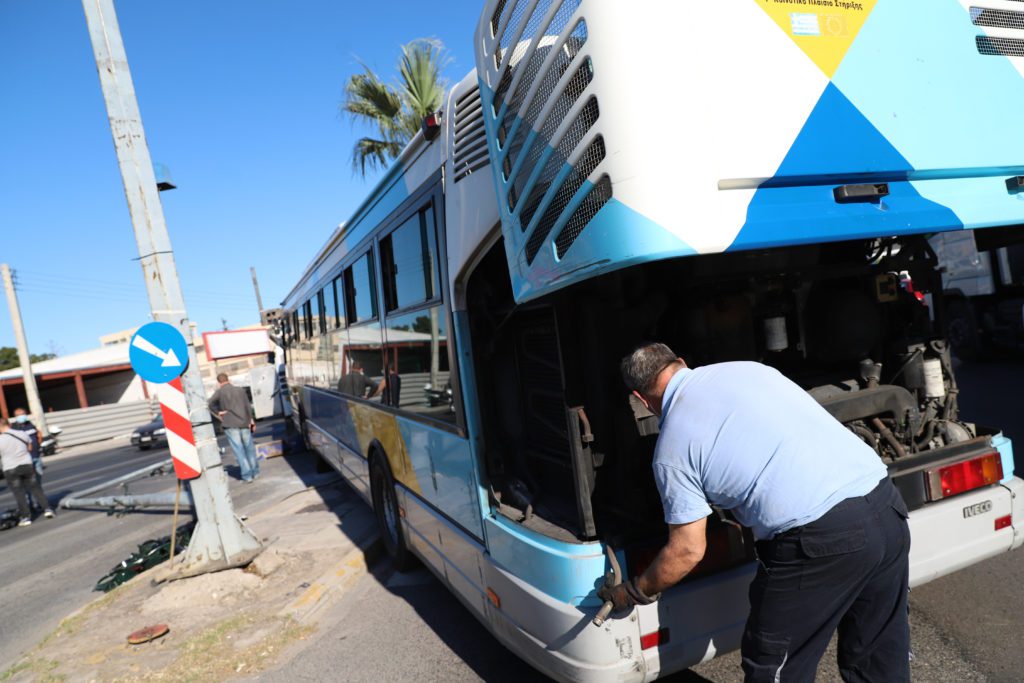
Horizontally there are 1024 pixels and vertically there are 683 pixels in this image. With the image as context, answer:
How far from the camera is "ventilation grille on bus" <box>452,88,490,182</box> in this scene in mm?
3119

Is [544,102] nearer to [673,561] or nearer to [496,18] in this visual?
[496,18]

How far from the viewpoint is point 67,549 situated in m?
9.24

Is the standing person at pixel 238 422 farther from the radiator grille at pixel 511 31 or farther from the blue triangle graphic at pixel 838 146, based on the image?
the blue triangle graphic at pixel 838 146

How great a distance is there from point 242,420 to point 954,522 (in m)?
11.3

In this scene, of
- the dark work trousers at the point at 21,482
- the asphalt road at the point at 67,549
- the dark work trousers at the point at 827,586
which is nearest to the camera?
the dark work trousers at the point at 827,586

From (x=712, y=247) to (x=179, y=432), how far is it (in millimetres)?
5430

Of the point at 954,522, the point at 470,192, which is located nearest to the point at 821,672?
the point at 954,522

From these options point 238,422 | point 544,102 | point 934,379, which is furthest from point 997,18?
point 238,422

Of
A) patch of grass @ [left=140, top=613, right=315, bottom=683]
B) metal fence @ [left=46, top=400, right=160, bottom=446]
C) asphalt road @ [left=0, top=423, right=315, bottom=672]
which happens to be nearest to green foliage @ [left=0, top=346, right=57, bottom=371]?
metal fence @ [left=46, top=400, right=160, bottom=446]

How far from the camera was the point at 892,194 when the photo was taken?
241 centimetres

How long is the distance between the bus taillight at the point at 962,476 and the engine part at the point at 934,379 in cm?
45

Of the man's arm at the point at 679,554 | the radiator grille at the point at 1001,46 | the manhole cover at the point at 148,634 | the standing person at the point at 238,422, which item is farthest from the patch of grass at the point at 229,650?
the standing person at the point at 238,422

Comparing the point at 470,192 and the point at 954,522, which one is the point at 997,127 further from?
the point at 470,192

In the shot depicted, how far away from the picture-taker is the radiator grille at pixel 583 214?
2168mm
